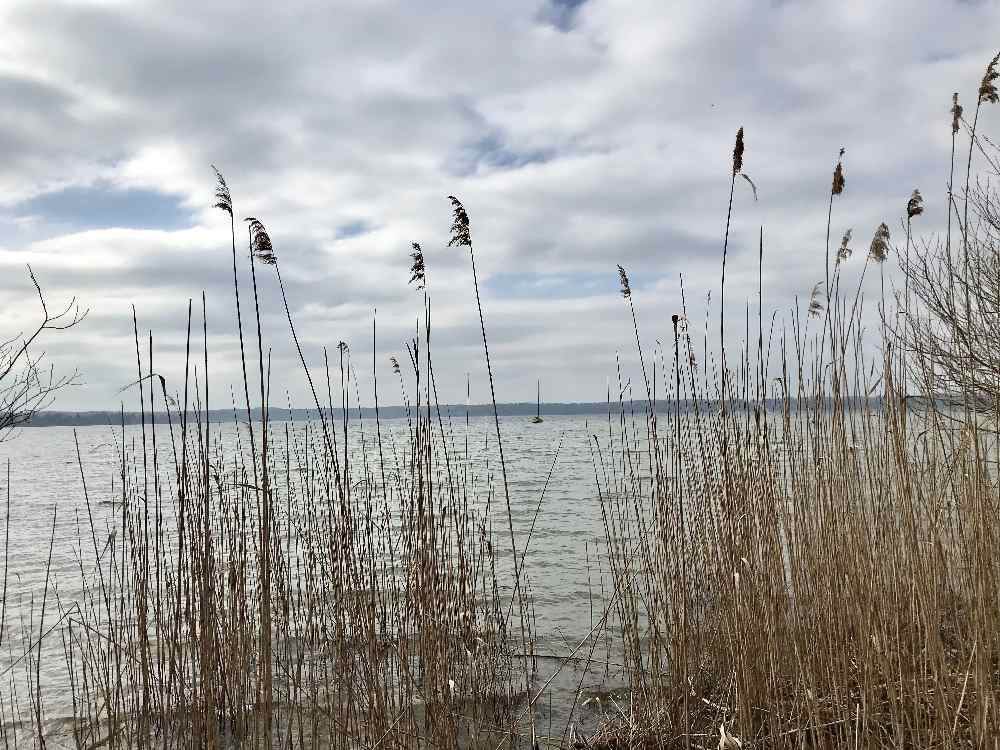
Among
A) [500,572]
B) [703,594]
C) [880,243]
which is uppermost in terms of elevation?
[880,243]

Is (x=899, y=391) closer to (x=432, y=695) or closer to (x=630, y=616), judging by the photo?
(x=630, y=616)

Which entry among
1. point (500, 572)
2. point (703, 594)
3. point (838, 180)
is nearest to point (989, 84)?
point (838, 180)

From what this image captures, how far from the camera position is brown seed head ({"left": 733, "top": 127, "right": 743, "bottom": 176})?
9.68ft

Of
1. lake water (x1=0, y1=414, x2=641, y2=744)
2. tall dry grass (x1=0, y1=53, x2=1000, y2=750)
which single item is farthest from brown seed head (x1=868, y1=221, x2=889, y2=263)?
lake water (x1=0, y1=414, x2=641, y2=744)

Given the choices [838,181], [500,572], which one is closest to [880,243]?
[838,181]

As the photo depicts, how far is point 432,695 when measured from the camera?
294 cm

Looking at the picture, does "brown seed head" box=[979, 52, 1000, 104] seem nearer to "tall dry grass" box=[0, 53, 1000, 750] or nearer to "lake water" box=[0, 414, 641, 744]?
"tall dry grass" box=[0, 53, 1000, 750]

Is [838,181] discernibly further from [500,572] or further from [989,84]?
[500,572]

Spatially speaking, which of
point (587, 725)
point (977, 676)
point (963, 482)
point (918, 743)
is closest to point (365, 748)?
point (587, 725)

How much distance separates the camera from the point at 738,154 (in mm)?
2957

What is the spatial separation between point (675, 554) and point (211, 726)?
214 cm

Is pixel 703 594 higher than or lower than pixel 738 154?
lower

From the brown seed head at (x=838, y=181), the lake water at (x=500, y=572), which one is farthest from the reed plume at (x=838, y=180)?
the lake water at (x=500, y=572)

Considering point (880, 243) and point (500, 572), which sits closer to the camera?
point (880, 243)
